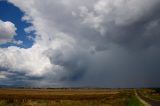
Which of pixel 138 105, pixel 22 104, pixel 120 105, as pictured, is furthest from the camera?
pixel 22 104

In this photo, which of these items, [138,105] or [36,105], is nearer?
[138,105]

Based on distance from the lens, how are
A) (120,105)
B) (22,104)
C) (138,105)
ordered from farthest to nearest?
1. (22,104)
2. (120,105)
3. (138,105)

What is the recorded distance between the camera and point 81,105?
5856 cm

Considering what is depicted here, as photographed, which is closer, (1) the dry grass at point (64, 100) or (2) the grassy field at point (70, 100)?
(2) the grassy field at point (70, 100)

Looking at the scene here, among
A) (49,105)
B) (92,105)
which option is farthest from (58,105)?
(92,105)

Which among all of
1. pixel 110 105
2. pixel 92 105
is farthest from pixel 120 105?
pixel 92 105

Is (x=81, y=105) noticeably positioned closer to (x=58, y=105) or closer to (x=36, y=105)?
(x=58, y=105)

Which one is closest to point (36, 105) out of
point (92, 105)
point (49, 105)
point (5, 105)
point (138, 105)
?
point (49, 105)

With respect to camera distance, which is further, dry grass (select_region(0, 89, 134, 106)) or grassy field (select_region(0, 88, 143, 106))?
dry grass (select_region(0, 89, 134, 106))

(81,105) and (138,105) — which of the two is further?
(81,105)

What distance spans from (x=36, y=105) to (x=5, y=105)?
6.58 m

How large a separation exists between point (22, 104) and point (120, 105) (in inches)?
850

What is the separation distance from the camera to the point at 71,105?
58750 mm

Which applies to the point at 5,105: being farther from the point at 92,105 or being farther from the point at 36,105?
the point at 92,105
